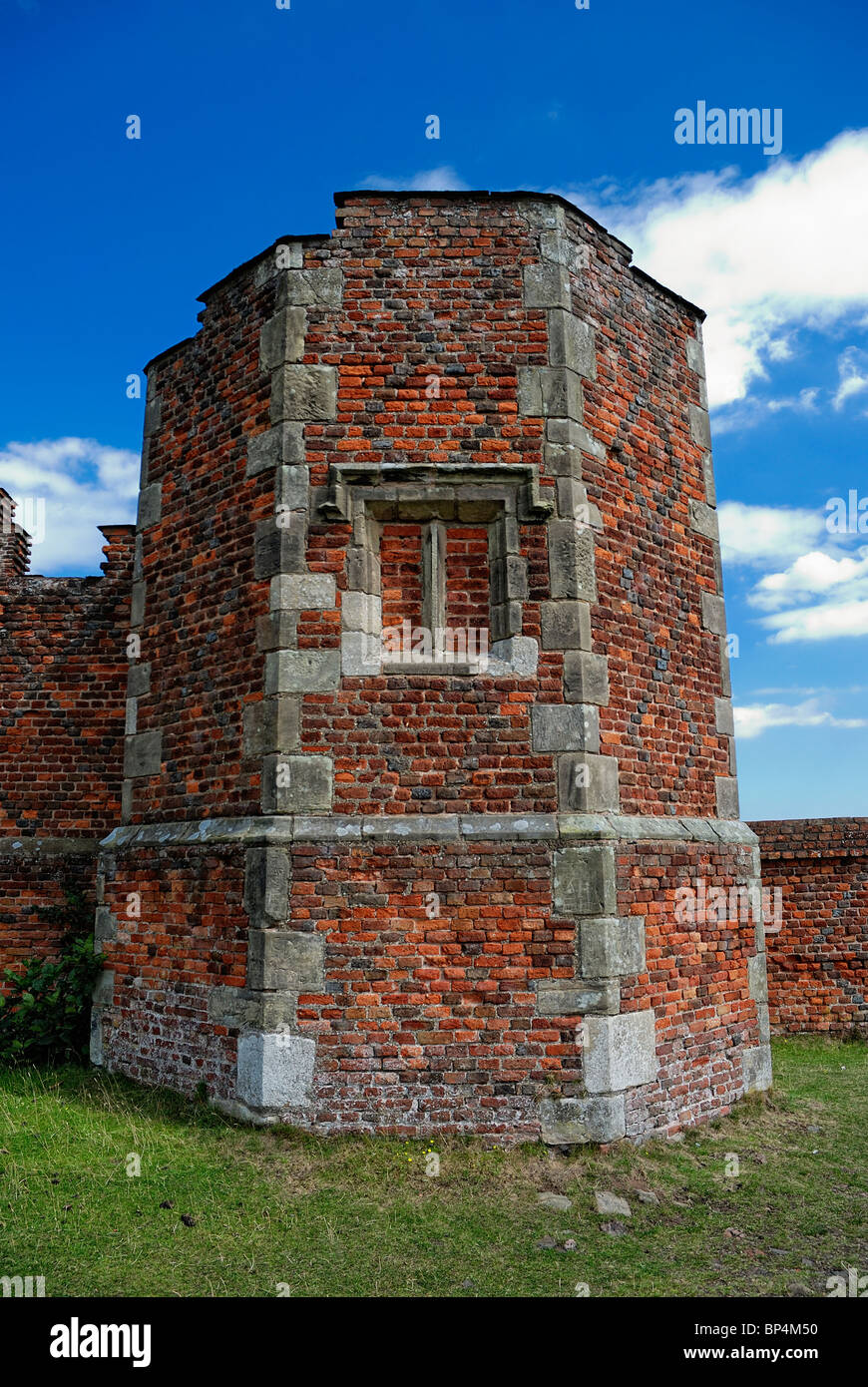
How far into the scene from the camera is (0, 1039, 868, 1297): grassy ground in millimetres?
4504

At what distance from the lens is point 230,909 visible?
21.4 feet

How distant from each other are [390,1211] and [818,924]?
7266 millimetres

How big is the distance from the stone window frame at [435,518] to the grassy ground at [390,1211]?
3.31 meters

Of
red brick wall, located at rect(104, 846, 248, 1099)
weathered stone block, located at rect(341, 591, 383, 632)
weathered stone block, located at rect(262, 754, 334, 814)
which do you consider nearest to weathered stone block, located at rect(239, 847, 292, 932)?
red brick wall, located at rect(104, 846, 248, 1099)

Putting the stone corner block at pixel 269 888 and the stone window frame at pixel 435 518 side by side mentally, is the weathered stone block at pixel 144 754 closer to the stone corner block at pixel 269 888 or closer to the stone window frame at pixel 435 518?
the stone corner block at pixel 269 888

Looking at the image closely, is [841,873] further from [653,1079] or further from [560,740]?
[560,740]

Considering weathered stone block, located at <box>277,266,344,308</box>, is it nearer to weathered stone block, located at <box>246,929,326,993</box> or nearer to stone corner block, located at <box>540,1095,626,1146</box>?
weathered stone block, located at <box>246,929,326,993</box>

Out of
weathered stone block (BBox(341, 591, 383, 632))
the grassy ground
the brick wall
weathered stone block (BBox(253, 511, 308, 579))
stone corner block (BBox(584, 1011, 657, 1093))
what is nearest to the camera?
the grassy ground

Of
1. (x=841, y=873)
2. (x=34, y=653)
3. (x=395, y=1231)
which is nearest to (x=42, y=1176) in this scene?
(x=395, y=1231)

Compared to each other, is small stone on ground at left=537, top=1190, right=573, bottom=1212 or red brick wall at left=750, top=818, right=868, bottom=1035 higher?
red brick wall at left=750, top=818, right=868, bottom=1035

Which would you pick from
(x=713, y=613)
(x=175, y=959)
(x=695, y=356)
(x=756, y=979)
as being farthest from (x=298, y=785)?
(x=695, y=356)

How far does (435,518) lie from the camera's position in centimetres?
679

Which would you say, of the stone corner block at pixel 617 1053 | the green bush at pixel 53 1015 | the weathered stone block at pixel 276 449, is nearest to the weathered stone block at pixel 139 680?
the weathered stone block at pixel 276 449

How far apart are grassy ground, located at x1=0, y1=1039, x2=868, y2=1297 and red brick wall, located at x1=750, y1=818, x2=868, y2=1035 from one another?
3879 millimetres
